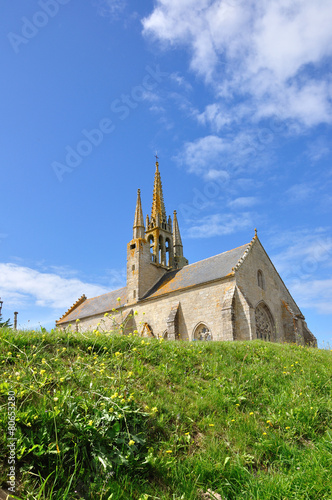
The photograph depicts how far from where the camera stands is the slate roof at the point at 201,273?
2240 cm

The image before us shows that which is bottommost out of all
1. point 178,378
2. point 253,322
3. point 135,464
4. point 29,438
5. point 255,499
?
point 255,499

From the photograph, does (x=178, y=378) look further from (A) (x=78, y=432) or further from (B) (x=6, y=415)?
(B) (x=6, y=415)

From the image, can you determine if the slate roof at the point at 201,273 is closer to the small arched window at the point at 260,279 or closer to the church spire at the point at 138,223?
the small arched window at the point at 260,279

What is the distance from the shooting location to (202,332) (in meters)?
21.7

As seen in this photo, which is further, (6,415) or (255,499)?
(6,415)

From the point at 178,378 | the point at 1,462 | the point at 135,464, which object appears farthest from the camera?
the point at 178,378

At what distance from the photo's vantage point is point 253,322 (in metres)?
18.9

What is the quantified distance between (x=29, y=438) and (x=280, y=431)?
350 centimetres

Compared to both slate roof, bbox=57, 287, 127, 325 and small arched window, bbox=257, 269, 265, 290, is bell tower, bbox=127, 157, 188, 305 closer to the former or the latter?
slate roof, bbox=57, 287, 127, 325

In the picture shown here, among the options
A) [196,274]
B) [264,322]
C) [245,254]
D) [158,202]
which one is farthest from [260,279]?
[158,202]

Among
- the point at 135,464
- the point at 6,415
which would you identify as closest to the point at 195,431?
the point at 135,464

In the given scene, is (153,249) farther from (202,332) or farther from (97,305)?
(202,332)

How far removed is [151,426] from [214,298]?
16855 millimetres

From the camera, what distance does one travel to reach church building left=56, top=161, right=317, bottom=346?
1984 cm
